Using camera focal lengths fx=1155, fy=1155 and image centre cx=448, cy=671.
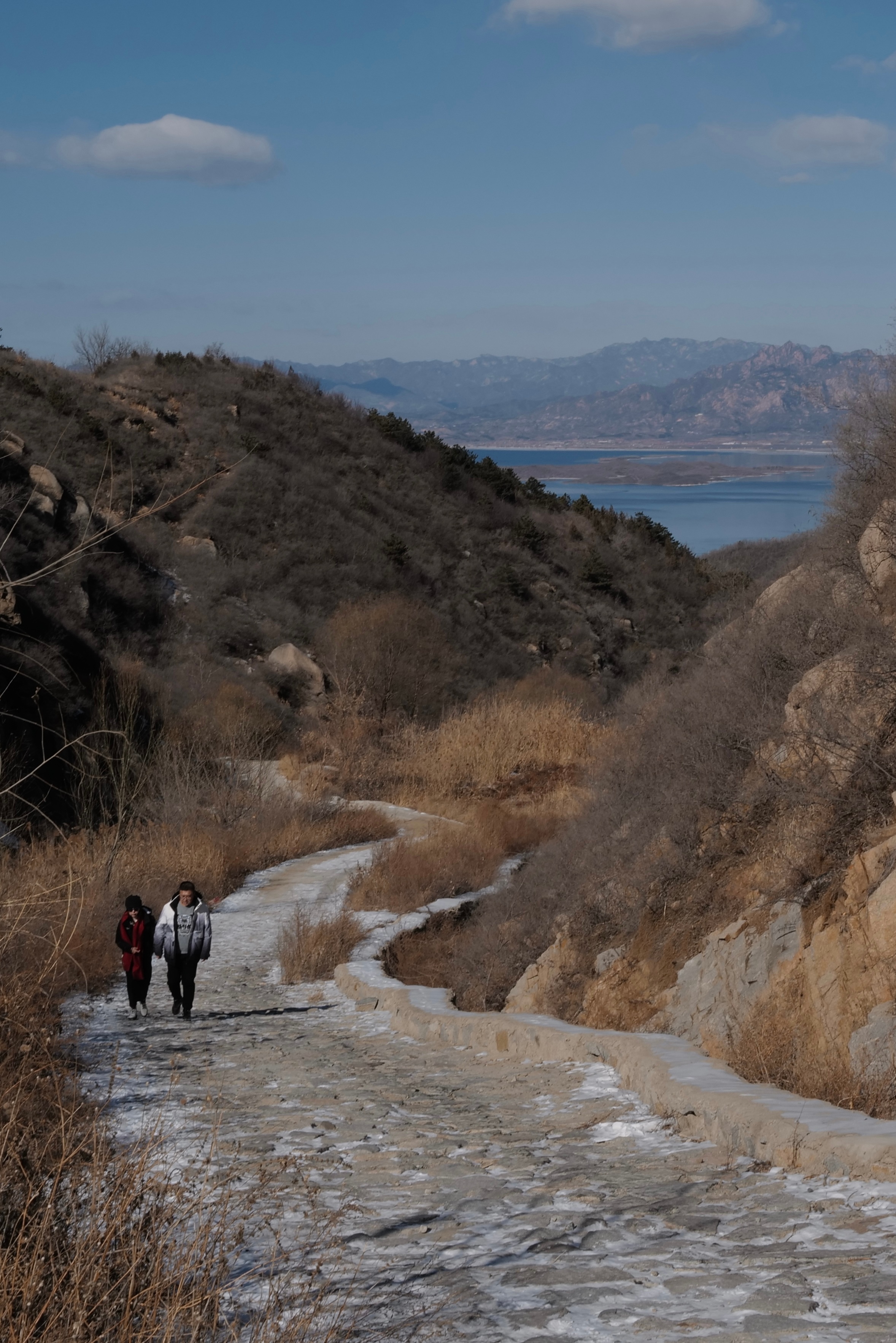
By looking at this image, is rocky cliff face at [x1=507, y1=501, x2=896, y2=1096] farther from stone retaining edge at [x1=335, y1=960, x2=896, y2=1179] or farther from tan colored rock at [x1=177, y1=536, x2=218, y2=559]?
tan colored rock at [x1=177, y1=536, x2=218, y2=559]

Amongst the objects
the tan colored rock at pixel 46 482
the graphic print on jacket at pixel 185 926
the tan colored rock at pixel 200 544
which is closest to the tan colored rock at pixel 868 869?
the graphic print on jacket at pixel 185 926

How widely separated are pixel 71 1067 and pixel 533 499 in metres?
38.9

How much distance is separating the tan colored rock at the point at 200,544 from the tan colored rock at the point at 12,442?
210 inches

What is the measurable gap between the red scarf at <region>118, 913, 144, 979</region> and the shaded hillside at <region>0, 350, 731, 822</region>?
920 cm

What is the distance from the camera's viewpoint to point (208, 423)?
36.9 m

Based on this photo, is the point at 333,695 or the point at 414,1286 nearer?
the point at 414,1286

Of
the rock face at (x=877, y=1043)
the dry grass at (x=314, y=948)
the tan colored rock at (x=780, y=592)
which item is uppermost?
the tan colored rock at (x=780, y=592)

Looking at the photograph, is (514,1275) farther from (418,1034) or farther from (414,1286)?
(418,1034)

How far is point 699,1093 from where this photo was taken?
5441 mm

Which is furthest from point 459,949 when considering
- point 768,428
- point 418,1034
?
point 768,428

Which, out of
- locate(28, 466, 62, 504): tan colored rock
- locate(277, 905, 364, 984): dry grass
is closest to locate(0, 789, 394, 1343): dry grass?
locate(277, 905, 364, 984): dry grass

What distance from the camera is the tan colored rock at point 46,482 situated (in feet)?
82.8

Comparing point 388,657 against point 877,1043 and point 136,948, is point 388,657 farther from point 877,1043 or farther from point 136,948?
point 877,1043

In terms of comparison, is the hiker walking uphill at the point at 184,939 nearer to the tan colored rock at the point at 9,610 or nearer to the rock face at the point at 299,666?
the tan colored rock at the point at 9,610
